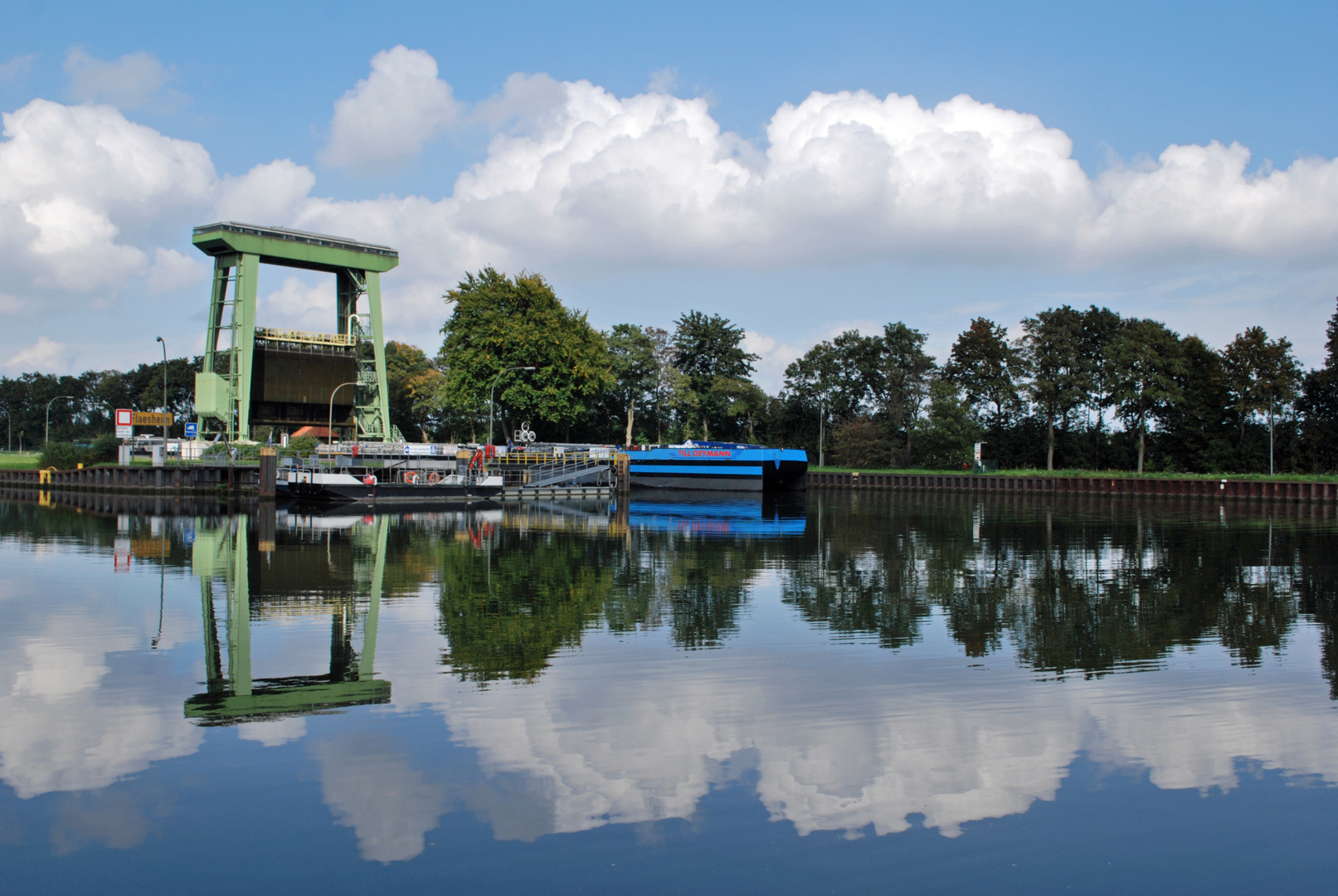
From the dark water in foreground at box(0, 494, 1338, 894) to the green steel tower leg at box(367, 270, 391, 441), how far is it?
144ft

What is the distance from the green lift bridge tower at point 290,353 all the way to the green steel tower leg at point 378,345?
61 millimetres

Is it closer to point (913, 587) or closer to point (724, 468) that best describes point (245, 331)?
point (724, 468)

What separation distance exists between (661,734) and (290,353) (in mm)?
57225

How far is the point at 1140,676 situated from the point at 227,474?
49.3 m

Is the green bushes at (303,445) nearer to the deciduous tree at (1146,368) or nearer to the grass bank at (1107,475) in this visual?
the grass bank at (1107,475)

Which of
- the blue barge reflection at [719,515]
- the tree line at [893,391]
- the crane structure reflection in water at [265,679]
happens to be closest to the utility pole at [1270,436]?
the tree line at [893,391]

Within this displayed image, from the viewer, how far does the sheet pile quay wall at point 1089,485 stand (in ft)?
195

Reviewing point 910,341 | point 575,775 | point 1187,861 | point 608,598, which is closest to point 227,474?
point 608,598

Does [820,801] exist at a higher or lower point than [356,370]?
lower

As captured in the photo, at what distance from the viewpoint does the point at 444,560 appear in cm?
2245

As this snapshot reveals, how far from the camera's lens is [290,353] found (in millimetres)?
60469

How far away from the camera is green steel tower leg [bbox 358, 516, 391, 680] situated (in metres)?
11.4

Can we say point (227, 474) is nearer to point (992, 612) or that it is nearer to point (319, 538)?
point (319, 538)

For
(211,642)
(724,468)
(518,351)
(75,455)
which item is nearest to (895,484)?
(724,468)
